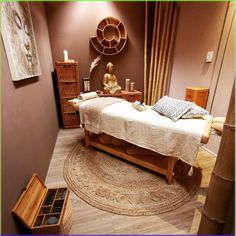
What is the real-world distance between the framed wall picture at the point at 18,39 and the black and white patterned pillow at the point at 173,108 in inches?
53.4

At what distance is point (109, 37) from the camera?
3.04 metres

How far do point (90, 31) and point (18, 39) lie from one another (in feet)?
6.42

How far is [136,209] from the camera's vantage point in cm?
133

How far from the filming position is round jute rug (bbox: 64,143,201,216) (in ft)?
4.49

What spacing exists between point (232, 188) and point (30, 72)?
5.83 ft

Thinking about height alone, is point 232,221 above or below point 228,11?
below

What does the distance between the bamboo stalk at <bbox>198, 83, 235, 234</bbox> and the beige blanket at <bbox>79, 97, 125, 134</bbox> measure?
133cm

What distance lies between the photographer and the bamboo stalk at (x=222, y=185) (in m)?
0.75

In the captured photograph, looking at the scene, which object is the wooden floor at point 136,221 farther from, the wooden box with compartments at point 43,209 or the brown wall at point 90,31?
the brown wall at point 90,31

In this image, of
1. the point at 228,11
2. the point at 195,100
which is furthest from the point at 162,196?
the point at 228,11

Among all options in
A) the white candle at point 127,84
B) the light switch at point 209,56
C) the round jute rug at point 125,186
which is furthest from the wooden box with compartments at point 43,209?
the light switch at point 209,56

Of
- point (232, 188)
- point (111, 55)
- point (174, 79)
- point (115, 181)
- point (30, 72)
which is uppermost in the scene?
point (111, 55)

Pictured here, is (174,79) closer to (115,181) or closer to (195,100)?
(195,100)

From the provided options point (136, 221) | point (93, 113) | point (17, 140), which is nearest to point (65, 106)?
point (93, 113)
